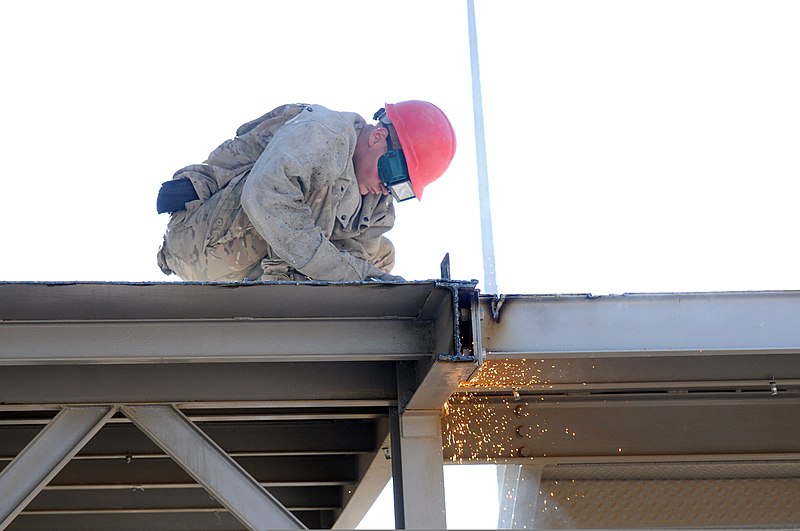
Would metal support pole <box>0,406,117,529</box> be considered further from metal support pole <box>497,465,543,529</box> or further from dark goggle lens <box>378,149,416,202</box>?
dark goggle lens <box>378,149,416,202</box>

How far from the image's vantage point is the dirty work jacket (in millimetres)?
4738

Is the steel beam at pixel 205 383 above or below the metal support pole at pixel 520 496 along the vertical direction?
above

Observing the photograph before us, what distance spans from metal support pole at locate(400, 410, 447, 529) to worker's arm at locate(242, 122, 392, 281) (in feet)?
3.83

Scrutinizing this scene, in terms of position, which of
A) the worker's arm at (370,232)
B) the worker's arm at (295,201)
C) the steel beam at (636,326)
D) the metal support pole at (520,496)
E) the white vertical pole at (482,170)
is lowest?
the metal support pole at (520,496)

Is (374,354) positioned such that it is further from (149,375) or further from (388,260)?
(388,260)

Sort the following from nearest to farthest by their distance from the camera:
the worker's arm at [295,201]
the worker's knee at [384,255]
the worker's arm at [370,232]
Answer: the worker's arm at [295,201] → the worker's arm at [370,232] → the worker's knee at [384,255]

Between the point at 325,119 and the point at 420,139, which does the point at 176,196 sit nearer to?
the point at 325,119

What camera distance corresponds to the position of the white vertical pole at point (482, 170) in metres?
13.0

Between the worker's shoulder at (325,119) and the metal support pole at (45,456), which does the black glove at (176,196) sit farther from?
the metal support pole at (45,456)

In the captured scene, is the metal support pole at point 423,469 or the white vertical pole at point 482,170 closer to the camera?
the metal support pole at point 423,469

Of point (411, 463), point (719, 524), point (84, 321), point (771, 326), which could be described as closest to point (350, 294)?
point (411, 463)

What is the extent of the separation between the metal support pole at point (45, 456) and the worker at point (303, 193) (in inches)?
50.0

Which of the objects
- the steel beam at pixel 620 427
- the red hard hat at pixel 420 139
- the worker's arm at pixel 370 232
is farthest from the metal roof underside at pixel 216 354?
the red hard hat at pixel 420 139

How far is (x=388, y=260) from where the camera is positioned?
5887 mm
